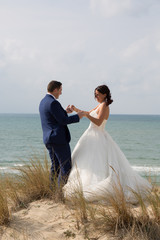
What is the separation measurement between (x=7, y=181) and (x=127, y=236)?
7.74ft

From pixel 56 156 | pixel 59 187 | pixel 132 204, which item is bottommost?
pixel 132 204

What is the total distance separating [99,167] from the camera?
541 cm

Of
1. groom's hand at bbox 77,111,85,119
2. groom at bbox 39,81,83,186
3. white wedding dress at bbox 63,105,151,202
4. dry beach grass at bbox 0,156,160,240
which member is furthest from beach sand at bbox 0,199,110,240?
groom's hand at bbox 77,111,85,119

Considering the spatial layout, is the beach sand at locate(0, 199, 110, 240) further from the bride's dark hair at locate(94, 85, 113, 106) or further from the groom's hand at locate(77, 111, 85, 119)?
the bride's dark hair at locate(94, 85, 113, 106)

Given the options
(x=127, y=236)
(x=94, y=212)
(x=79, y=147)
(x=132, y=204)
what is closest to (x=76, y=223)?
(x=94, y=212)

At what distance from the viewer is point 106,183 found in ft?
16.6

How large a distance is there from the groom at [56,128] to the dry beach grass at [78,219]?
50cm

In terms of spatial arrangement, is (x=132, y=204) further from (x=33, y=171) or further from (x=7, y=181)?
(x=7, y=181)

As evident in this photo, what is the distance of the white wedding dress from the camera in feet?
16.8

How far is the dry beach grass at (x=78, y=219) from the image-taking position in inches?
155

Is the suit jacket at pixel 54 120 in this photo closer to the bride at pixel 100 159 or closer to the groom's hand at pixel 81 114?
the groom's hand at pixel 81 114

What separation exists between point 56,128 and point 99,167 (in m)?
1.12

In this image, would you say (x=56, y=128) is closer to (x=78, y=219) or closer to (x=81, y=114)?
(x=81, y=114)

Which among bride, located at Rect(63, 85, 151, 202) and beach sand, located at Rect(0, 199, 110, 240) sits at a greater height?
bride, located at Rect(63, 85, 151, 202)
